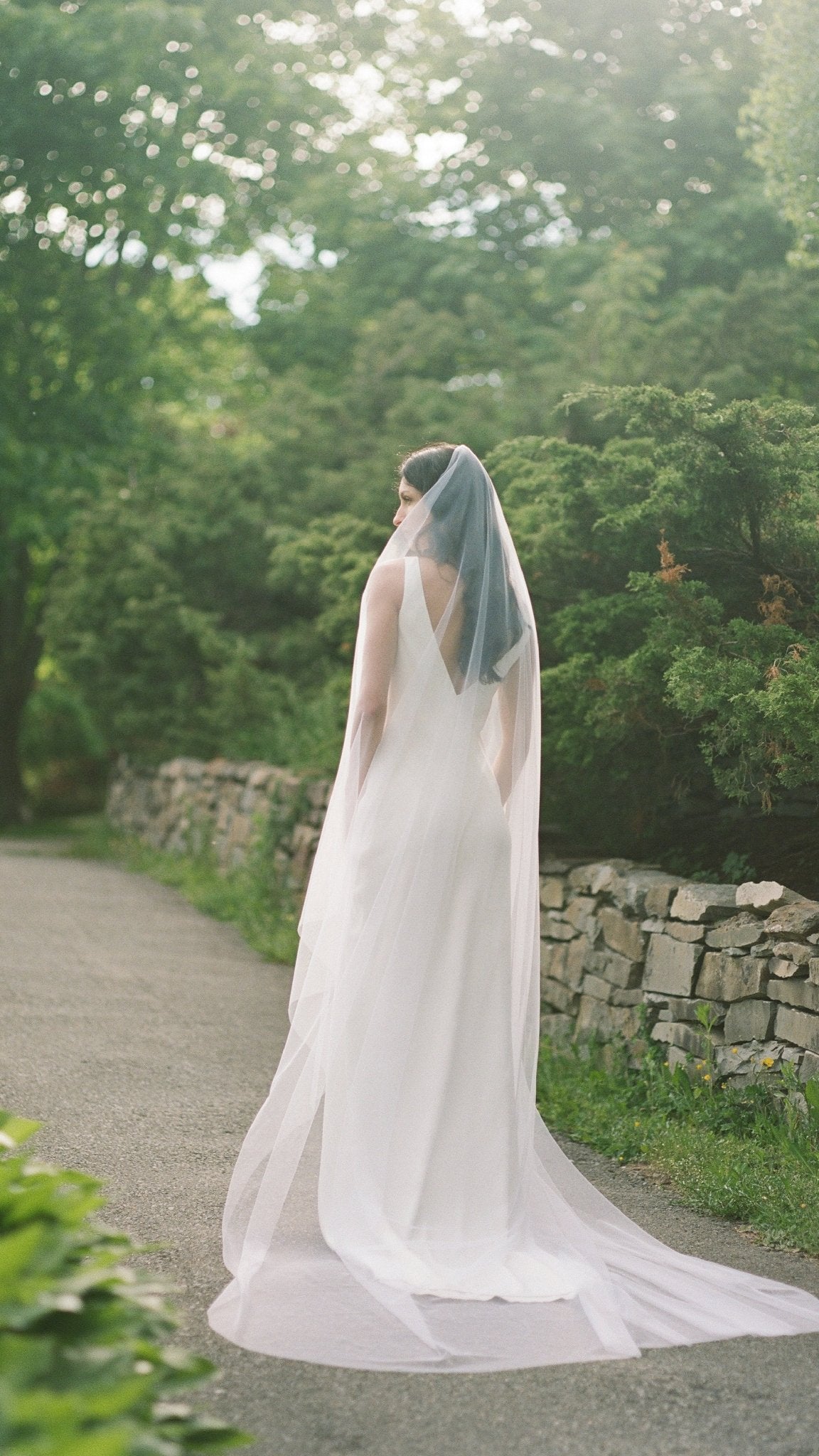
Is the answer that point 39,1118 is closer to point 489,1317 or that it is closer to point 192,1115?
point 192,1115

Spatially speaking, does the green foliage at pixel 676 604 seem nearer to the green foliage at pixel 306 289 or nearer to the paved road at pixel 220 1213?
the paved road at pixel 220 1213

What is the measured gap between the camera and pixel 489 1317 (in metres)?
3.66

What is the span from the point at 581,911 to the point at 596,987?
41cm

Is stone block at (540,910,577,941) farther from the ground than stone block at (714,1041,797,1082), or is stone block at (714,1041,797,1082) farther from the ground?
stone block at (714,1041,797,1082)

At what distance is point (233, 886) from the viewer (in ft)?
41.9

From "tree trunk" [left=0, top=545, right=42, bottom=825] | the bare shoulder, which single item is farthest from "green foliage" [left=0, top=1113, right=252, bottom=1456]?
"tree trunk" [left=0, top=545, right=42, bottom=825]

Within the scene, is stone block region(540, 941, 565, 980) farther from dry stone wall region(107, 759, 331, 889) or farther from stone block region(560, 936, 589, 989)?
dry stone wall region(107, 759, 331, 889)

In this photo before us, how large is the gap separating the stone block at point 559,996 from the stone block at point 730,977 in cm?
124

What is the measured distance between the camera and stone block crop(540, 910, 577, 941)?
7.08 m

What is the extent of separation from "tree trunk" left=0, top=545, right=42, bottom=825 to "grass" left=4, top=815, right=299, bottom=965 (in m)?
4.60

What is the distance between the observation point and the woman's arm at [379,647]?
14.6 ft

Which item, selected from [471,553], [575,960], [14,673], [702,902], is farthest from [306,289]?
[471,553]

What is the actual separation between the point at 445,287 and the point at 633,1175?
1428cm

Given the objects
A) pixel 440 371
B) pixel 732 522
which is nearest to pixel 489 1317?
pixel 732 522
